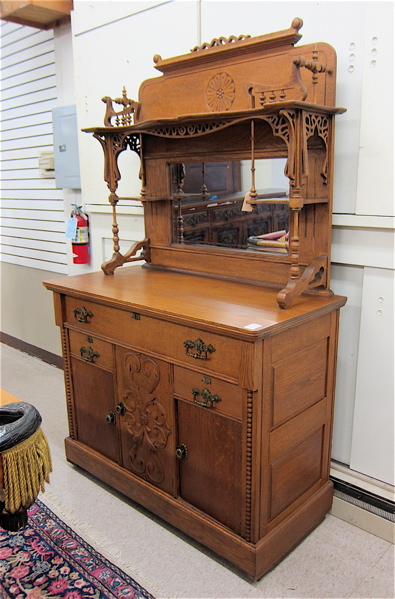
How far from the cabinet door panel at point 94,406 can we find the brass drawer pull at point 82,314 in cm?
25

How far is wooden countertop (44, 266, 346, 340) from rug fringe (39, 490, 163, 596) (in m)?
1.07

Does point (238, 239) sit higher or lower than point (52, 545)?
higher

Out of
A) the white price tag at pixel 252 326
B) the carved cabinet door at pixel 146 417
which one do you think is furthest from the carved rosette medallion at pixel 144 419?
the white price tag at pixel 252 326

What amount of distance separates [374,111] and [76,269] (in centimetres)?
254

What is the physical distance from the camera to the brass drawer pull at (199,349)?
2017mm

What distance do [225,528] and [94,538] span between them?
0.65 meters

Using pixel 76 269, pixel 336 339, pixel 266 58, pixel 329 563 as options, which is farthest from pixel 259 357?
pixel 76 269

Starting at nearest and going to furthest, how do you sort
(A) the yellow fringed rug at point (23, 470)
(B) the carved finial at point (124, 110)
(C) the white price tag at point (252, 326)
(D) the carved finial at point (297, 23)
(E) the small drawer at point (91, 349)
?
(A) the yellow fringed rug at point (23, 470) → (C) the white price tag at point (252, 326) → (D) the carved finial at point (297, 23) → (E) the small drawer at point (91, 349) → (B) the carved finial at point (124, 110)

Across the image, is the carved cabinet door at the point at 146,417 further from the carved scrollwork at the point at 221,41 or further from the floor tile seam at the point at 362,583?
the carved scrollwork at the point at 221,41

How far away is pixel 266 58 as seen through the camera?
2238mm

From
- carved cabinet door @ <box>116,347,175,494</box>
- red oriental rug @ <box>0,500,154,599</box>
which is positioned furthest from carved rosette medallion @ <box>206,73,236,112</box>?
red oriental rug @ <box>0,500,154,599</box>

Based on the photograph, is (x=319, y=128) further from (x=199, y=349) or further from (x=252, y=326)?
(x=199, y=349)

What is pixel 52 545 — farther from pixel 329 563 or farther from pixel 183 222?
pixel 183 222

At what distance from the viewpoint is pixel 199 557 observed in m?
2.23
